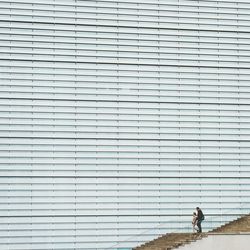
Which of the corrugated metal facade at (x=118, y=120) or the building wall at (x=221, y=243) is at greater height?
the corrugated metal facade at (x=118, y=120)

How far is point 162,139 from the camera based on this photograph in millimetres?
28203

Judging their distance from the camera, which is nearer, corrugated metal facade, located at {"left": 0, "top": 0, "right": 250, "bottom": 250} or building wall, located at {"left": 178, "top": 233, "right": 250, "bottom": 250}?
building wall, located at {"left": 178, "top": 233, "right": 250, "bottom": 250}

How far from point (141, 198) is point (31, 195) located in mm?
4354

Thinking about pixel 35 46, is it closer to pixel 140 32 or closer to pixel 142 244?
pixel 140 32

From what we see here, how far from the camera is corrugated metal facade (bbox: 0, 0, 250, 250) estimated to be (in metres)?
27.0

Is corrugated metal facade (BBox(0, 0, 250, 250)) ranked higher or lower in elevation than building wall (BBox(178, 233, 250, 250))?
higher

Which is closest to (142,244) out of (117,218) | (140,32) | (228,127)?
(117,218)

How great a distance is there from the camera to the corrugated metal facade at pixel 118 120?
27.0 m

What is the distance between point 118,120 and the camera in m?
28.0

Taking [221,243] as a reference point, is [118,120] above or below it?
above

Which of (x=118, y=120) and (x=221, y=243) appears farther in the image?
(x=118, y=120)

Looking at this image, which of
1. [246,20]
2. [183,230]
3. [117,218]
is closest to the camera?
[183,230]

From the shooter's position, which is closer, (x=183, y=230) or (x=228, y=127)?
(x=183, y=230)

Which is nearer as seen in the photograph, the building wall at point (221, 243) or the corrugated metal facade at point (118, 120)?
the building wall at point (221, 243)
